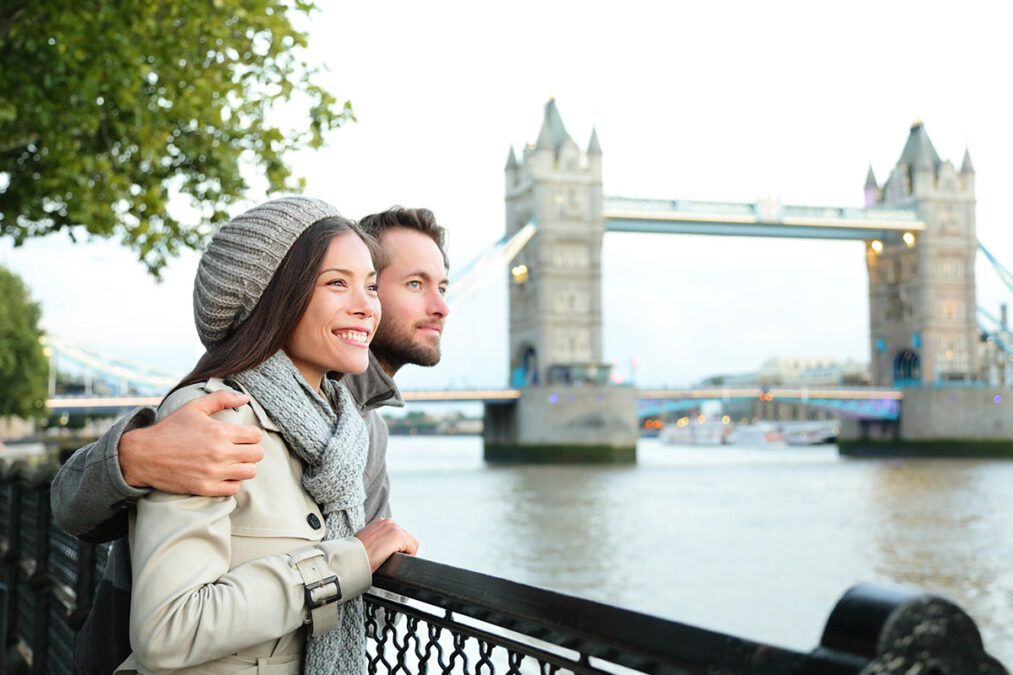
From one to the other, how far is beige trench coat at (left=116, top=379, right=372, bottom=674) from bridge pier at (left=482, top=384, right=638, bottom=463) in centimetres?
2709

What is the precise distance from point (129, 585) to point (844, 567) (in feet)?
33.4

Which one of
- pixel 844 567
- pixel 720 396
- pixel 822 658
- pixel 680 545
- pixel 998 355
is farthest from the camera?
pixel 998 355

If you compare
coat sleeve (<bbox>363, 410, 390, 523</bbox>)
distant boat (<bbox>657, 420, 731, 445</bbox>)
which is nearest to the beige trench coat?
coat sleeve (<bbox>363, 410, 390, 523</bbox>)

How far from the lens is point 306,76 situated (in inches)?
217

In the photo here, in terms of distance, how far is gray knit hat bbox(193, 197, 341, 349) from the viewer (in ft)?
3.74

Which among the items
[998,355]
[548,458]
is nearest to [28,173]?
[548,458]

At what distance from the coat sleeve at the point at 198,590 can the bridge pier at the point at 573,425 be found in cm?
2716

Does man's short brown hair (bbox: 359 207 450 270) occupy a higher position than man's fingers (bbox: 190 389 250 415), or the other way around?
man's short brown hair (bbox: 359 207 450 270)

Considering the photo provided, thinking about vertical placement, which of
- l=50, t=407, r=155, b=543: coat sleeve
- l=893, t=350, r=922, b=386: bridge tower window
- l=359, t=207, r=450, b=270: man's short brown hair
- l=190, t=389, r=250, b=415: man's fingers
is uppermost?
l=893, t=350, r=922, b=386: bridge tower window

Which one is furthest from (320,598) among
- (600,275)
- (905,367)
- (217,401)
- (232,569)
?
(905,367)

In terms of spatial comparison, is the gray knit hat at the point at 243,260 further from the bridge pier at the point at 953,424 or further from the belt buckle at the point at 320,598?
the bridge pier at the point at 953,424

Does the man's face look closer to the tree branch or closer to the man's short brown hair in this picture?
the man's short brown hair

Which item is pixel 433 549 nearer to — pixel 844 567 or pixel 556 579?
pixel 556 579

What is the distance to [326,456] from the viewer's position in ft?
3.52
